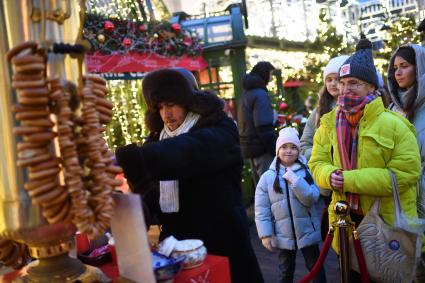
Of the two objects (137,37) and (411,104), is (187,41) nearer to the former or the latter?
(137,37)

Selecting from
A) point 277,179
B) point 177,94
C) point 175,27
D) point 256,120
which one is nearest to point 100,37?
point 175,27

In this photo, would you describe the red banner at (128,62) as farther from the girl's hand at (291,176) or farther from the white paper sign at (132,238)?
the white paper sign at (132,238)

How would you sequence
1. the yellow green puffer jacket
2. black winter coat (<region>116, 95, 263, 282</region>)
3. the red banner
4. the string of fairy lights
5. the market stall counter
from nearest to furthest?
the market stall counter, black winter coat (<region>116, 95, 263, 282</region>), the yellow green puffer jacket, the red banner, the string of fairy lights

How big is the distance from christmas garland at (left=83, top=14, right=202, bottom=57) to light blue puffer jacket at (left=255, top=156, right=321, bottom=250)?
11.2 ft

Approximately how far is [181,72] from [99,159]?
3.15 feet

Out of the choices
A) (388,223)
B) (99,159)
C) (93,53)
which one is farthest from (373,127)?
(93,53)

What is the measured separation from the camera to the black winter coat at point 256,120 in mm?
5027

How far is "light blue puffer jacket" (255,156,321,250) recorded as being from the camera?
10.8 ft

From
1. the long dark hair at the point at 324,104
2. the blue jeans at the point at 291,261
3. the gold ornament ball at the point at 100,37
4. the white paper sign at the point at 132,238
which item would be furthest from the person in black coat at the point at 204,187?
the gold ornament ball at the point at 100,37

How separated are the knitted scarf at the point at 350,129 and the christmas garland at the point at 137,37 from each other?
12.9 ft

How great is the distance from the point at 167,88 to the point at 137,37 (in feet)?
17.2

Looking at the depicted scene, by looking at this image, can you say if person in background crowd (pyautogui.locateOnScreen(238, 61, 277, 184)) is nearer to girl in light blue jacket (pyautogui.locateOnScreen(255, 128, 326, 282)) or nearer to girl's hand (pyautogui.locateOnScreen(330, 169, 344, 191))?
girl in light blue jacket (pyautogui.locateOnScreen(255, 128, 326, 282))

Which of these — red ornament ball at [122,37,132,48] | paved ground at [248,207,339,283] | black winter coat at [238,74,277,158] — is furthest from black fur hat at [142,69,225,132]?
red ornament ball at [122,37,132,48]

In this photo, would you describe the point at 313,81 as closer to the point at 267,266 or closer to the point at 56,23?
the point at 267,266
